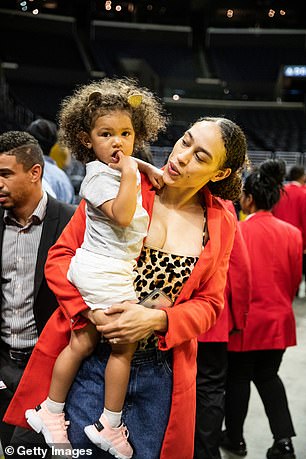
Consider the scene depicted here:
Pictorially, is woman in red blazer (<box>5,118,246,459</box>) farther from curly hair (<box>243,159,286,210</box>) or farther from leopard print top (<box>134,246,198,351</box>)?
curly hair (<box>243,159,286,210</box>)

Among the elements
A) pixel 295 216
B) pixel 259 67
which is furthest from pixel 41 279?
pixel 259 67

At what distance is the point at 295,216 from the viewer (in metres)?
6.32

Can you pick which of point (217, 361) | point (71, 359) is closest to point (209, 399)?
point (217, 361)

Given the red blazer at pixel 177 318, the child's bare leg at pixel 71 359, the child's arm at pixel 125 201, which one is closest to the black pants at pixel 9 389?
the red blazer at pixel 177 318

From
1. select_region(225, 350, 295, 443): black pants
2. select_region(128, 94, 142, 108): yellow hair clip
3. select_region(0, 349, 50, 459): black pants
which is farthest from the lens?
select_region(225, 350, 295, 443): black pants

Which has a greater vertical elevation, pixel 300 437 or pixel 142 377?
Result: pixel 142 377

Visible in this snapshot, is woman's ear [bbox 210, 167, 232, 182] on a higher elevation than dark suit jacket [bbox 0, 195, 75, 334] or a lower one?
higher

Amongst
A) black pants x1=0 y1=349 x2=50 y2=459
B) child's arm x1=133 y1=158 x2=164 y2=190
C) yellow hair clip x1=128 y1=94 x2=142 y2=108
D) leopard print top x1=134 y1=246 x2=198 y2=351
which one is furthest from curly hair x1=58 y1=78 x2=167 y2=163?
black pants x1=0 y1=349 x2=50 y2=459

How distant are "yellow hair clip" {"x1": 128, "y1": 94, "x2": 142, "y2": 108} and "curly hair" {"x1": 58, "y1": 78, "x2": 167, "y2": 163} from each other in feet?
0.04

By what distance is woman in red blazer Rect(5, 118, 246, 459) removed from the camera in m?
1.71

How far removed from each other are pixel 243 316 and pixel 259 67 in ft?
73.8

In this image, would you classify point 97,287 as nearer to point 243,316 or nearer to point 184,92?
point 243,316

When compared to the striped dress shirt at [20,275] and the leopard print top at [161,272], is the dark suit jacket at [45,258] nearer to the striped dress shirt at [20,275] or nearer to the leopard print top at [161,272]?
the striped dress shirt at [20,275]

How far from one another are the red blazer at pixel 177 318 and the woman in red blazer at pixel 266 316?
1.55m
